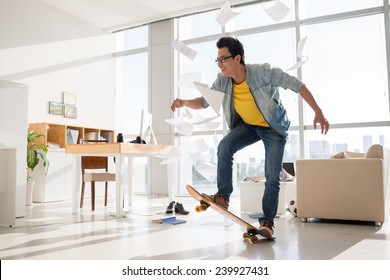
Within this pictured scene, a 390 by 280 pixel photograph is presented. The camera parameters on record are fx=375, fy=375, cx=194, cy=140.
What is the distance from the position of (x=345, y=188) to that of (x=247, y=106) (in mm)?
1472

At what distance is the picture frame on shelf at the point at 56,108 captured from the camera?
6.50m

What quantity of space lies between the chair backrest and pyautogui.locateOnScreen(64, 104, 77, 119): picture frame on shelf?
2.07 metres

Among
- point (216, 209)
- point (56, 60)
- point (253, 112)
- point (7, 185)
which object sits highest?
point (56, 60)

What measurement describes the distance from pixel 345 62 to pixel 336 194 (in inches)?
129

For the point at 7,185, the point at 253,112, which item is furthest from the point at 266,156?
the point at 7,185

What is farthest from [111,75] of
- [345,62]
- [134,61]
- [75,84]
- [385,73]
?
[385,73]

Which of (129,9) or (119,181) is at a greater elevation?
(129,9)

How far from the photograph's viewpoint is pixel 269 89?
2379 mm

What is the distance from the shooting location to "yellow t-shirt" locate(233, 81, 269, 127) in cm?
242

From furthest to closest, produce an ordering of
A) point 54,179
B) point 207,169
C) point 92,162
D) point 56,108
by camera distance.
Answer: point 56,108 → point 54,179 → point 92,162 → point 207,169

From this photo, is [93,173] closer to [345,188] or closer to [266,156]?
[266,156]

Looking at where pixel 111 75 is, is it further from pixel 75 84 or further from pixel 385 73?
pixel 385 73

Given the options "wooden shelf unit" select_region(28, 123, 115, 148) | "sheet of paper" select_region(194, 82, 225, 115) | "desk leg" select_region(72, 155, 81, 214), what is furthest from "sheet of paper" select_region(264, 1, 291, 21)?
"wooden shelf unit" select_region(28, 123, 115, 148)

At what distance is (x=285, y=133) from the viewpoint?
243 cm
